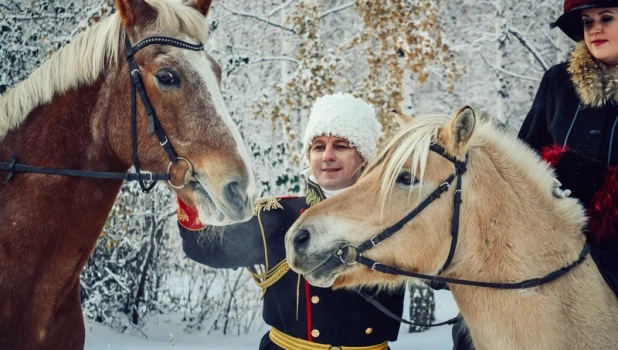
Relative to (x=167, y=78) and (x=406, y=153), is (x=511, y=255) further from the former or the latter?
(x=167, y=78)

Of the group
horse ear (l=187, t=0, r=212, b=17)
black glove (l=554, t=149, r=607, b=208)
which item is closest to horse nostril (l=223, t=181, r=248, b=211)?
horse ear (l=187, t=0, r=212, b=17)

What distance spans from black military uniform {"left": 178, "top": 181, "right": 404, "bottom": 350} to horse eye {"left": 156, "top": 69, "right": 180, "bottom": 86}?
63 centimetres

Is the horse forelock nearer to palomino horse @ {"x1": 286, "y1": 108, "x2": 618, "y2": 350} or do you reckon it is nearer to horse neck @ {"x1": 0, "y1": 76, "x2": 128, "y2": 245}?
palomino horse @ {"x1": 286, "y1": 108, "x2": 618, "y2": 350}

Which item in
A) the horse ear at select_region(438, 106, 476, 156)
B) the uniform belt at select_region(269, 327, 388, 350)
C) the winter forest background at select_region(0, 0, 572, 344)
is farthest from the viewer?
the winter forest background at select_region(0, 0, 572, 344)

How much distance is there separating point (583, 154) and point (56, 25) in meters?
6.67

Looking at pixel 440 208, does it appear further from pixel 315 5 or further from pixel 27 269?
pixel 315 5

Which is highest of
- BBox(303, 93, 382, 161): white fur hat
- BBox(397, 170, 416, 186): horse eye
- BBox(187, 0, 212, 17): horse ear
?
BBox(187, 0, 212, 17): horse ear

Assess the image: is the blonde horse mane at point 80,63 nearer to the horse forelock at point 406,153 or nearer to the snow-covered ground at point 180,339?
the horse forelock at point 406,153

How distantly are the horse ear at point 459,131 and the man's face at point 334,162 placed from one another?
667 mm

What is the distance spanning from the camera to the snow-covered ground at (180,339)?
278 inches

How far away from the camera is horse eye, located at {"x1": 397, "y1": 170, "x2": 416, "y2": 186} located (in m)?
2.44

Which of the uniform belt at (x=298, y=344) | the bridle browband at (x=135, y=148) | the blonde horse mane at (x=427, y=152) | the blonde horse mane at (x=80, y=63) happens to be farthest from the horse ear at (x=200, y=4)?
the uniform belt at (x=298, y=344)

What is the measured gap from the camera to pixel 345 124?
311cm

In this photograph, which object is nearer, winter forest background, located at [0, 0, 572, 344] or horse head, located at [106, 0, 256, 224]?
horse head, located at [106, 0, 256, 224]
